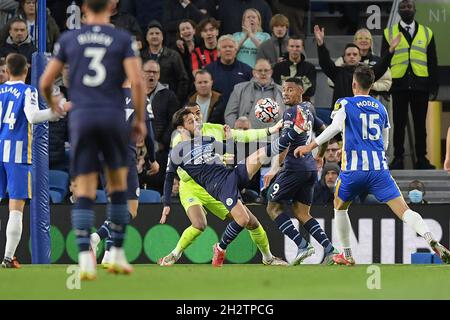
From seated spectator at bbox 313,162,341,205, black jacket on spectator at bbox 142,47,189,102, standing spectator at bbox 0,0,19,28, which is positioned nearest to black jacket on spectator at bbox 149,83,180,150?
black jacket on spectator at bbox 142,47,189,102

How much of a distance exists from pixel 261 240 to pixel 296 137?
125cm

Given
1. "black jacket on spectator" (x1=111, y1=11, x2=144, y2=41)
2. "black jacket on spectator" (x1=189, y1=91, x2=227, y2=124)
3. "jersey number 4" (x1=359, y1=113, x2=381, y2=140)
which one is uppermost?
"black jacket on spectator" (x1=111, y1=11, x2=144, y2=41)

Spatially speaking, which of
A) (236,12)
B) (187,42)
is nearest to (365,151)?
(187,42)

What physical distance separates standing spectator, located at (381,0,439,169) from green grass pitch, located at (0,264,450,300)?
493cm

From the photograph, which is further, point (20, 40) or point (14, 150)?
point (20, 40)

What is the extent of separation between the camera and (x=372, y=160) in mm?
14008

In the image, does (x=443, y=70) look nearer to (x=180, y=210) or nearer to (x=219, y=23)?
(x=219, y=23)

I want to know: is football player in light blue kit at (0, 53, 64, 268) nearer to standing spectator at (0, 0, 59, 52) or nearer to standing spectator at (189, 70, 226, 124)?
standing spectator at (189, 70, 226, 124)

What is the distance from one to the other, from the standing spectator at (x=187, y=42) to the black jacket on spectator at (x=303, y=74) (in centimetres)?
134

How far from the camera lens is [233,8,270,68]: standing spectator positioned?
19422mm

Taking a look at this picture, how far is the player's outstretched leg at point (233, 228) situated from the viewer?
48.1 ft

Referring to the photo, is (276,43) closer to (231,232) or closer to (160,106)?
(160,106)

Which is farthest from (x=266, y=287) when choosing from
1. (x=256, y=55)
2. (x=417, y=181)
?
(x=256, y=55)

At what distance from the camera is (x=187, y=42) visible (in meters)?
19.4
